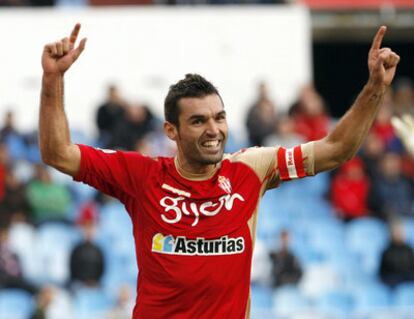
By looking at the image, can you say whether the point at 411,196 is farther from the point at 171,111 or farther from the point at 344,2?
the point at 171,111

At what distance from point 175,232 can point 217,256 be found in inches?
9.8

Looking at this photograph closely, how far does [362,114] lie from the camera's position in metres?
6.07

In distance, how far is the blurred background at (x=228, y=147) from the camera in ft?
50.5

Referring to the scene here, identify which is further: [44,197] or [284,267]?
[44,197]

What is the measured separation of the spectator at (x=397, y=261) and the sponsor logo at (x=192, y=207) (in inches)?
394

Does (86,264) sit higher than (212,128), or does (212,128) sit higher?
(212,128)

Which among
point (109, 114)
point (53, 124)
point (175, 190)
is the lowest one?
point (109, 114)

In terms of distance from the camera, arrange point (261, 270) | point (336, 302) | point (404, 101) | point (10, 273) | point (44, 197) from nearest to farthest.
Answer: point (10, 273), point (261, 270), point (336, 302), point (44, 197), point (404, 101)

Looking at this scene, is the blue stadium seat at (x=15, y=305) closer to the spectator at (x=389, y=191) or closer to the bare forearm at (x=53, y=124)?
the spectator at (x=389, y=191)

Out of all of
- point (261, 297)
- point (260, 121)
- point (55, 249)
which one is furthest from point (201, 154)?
point (260, 121)

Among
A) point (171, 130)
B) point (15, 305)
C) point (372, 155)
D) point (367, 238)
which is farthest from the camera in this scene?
point (372, 155)

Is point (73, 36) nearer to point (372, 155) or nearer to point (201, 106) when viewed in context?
point (201, 106)

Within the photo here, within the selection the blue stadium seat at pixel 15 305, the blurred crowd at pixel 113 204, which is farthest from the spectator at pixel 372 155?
the blue stadium seat at pixel 15 305

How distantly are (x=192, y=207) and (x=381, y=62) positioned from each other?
1.20 metres
